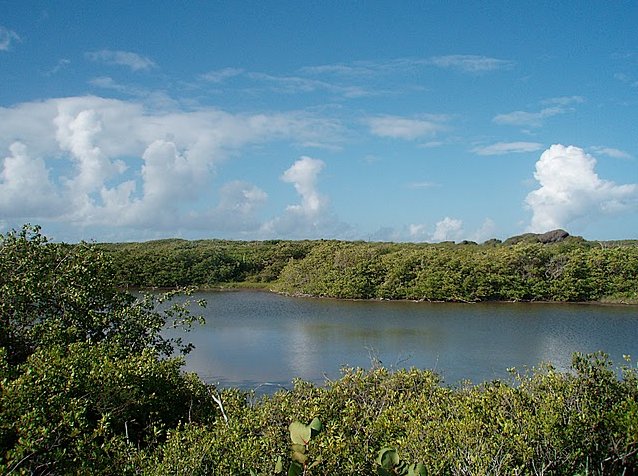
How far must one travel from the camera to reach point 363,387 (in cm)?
780

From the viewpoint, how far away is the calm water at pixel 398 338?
1634 centimetres

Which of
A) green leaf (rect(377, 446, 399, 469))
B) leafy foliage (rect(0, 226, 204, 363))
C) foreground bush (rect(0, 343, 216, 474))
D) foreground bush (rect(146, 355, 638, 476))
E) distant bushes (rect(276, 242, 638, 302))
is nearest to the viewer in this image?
green leaf (rect(377, 446, 399, 469))

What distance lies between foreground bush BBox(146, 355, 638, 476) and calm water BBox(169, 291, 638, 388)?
4510 mm

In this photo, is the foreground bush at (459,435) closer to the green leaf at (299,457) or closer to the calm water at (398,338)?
the green leaf at (299,457)

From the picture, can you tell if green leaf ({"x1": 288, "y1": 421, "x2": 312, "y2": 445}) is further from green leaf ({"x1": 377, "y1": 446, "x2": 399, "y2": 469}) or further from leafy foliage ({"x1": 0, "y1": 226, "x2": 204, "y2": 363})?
leafy foliage ({"x1": 0, "y1": 226, "x2": 204, "y2": 363})

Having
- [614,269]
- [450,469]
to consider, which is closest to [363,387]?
[450,469]

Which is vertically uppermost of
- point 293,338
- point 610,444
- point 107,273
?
point 107,273

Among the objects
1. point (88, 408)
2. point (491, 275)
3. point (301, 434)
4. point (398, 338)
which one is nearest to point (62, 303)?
point (88, 408)

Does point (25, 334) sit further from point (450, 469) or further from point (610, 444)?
point (610, 444)

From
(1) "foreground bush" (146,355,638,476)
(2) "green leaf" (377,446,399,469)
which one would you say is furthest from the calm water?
(2) "green leaf" (377,446,399,469)

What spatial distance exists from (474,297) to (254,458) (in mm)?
31199

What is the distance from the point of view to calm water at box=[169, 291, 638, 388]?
53.6 feet

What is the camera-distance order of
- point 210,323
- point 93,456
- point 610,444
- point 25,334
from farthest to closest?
1. point 210,323
2. point 25,334
3. point 610,444
4. point 93,456

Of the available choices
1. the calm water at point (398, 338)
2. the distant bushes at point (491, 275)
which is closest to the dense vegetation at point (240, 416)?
the calm water at point (398, 338)
